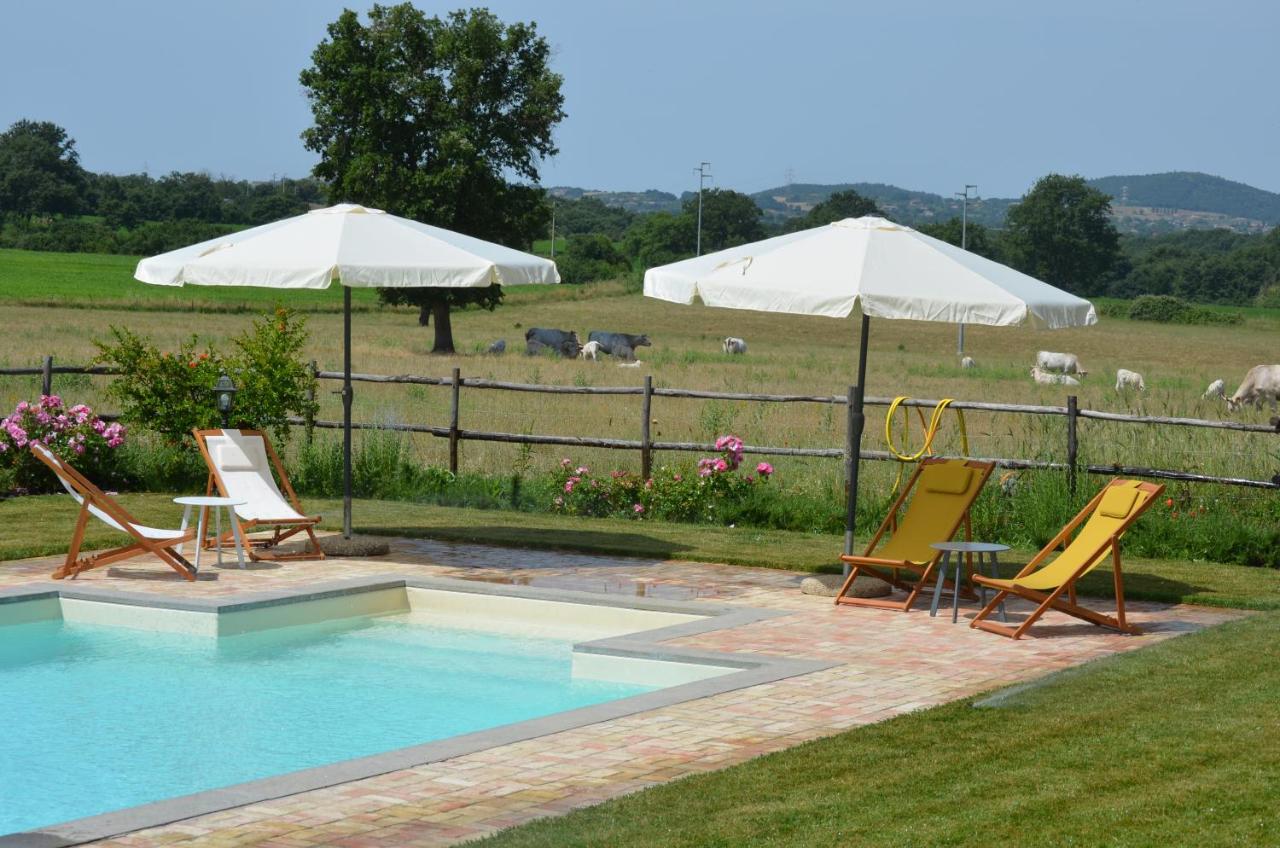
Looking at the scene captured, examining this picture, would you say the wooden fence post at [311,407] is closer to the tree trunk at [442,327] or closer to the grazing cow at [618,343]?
the grazing cow at [618,343]

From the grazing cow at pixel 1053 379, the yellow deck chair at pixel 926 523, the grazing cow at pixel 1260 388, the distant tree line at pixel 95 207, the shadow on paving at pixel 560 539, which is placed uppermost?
the distant tree line at pixel 95 207

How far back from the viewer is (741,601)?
1012 cm

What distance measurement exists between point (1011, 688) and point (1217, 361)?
137 ft

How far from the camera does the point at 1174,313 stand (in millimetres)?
70625

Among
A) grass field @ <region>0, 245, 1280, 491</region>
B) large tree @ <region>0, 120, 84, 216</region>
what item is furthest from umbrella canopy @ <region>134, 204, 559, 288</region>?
large tree @ <region>0, 120, 84, 216</region>

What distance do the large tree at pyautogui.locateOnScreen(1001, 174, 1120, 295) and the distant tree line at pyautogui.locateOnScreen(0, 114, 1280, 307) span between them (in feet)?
0.22

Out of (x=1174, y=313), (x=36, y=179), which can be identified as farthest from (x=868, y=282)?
(x=36, y=179)

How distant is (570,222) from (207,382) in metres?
106

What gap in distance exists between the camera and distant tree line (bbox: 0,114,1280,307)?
4491 centimetres

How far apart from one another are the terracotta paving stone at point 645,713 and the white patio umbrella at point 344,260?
1.98 m

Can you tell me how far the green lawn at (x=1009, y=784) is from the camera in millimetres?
5062

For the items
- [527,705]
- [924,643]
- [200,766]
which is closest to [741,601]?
[924,643]

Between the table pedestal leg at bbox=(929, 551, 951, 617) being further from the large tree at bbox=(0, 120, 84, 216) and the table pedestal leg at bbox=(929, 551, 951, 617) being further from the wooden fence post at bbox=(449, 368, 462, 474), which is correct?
the large tree at bbox=(0, 120, 84, 216)

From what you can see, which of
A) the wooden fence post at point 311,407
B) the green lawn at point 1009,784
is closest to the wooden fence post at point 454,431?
the wooden fence post at point 311,407
